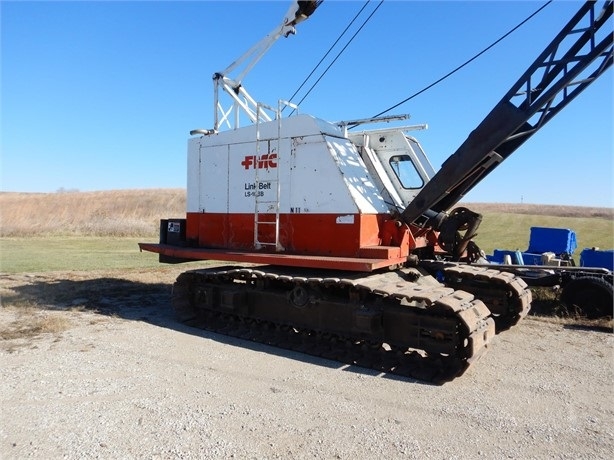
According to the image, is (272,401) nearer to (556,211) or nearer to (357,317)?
(357,317)

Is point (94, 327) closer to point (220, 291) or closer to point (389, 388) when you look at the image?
point (220, 291)

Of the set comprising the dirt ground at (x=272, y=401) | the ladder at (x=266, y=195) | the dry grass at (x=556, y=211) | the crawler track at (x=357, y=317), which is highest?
the dry grass at (x=556, y=211)

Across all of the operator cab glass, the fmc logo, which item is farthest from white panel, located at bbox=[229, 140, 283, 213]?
the operator cab glass

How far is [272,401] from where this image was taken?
16.3 ft

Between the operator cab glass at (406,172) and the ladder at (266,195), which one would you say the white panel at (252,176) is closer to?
the ladder at (266,195)

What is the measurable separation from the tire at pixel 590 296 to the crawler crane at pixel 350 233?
164 cm

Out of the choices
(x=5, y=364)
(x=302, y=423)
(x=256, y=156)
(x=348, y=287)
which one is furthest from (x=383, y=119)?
(x=5, y=364)

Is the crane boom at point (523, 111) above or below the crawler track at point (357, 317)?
above

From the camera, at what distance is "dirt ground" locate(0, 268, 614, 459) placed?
4.02m

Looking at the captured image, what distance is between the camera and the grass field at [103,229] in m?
19.1

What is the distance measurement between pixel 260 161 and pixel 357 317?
3.26m

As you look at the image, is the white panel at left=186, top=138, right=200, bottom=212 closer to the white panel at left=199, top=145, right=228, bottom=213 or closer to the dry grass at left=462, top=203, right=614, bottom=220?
the white panel at left=199, top=145, right=228, bottom=213

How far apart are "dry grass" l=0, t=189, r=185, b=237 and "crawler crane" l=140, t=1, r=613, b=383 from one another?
1117 inches

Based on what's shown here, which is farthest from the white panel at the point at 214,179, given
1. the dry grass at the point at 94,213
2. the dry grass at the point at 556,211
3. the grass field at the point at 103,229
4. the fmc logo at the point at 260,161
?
the dry grass at the point at 556,211
